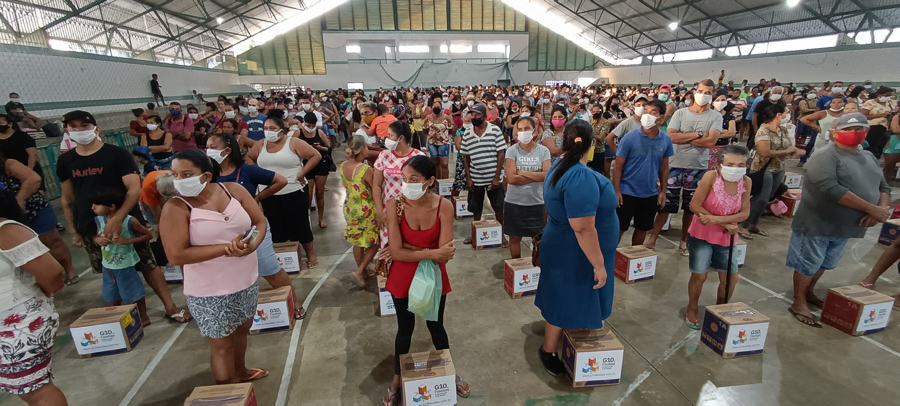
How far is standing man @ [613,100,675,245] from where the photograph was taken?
393 centimetres

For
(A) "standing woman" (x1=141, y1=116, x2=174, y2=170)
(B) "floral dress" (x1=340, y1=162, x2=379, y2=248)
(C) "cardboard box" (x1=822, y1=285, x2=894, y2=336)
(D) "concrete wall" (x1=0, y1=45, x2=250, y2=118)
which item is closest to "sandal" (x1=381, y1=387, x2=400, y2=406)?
(B) "floral dress" (x1=340, y1=162, x2=379, y2=248)

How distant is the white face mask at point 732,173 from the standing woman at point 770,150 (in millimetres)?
1951

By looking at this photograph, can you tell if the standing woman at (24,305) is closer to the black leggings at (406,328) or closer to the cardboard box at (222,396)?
the cardboard box at (222,396)

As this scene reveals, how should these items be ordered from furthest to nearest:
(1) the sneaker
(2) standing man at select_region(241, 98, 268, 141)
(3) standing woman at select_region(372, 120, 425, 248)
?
(2) standing man at select_region(241, 98, 268, 141) → (3) standing woman at select_region(372, 120, 425, 248) → (1) the sneaker

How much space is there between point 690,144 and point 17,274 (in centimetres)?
560

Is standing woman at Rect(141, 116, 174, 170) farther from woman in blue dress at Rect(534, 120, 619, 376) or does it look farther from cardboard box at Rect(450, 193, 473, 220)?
woman in blue dress at Rect(534, 120, 619, 376)

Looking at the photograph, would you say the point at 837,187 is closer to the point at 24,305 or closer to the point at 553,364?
the point at 553,364

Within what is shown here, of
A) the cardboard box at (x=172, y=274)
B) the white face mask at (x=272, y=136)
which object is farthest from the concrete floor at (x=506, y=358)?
the white face mask at (x=272, y=136)

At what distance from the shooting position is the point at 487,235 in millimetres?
4930

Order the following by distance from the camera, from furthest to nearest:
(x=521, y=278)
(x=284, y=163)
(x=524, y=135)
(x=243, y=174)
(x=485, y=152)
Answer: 1. (x=485, y=152)
2. (x=284, y=163)
3. (x=521, y=278)
4. (x=524, y=135)
5. (x=243, y=174)

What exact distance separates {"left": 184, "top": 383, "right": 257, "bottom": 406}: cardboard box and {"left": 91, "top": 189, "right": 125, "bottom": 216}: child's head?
5.63 ft

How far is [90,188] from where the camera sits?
2.95 m

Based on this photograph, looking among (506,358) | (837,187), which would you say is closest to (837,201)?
(837,187)

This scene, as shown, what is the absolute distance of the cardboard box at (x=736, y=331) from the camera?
277 cm
